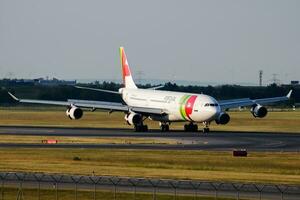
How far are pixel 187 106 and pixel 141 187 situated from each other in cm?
5833

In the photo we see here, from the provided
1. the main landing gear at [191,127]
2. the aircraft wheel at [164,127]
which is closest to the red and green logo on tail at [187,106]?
the main landing gear at [191,127]

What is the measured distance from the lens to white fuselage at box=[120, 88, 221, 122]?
400ft

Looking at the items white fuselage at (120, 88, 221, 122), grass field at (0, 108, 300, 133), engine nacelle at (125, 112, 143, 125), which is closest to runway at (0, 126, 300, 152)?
engine nacelle at (125, 112, 143, 125)

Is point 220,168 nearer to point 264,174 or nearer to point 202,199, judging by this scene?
point 264,174

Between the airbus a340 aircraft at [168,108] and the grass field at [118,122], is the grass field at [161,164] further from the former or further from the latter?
the grass field at [118,122]

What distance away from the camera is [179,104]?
125375mm

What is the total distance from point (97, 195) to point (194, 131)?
215ft

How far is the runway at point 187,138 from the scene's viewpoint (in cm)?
9950

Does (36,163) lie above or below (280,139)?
below

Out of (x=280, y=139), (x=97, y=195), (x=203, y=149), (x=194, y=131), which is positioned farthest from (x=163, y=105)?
(x=97, y=195)

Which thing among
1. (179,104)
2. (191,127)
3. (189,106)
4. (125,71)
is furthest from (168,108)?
(125,71)

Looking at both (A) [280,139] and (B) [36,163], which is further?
(A) [280,139]

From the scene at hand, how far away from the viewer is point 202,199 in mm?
60062

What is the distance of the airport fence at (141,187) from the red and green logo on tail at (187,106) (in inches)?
2026
